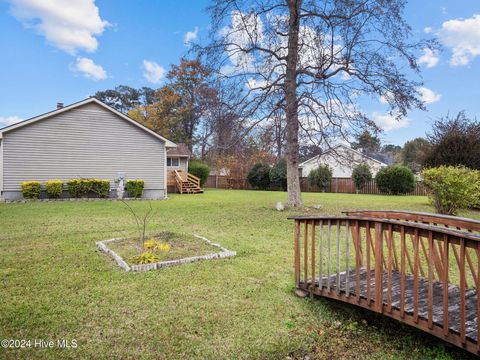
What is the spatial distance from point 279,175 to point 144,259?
70.0ft

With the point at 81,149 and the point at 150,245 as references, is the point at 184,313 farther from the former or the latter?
the point at 81,149

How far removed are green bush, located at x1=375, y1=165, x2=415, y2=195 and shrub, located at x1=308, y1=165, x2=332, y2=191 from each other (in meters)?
3.86

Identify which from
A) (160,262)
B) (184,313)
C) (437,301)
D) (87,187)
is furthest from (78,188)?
(437,301)

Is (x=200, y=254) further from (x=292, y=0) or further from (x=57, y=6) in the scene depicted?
(x=57, y=6)

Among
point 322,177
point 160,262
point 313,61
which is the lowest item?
point 160,262

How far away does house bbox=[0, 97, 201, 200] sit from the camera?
48.8 ft

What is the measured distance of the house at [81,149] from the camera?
14867 millimetres

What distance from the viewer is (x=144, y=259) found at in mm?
4934

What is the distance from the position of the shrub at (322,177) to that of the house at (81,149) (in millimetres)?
12336

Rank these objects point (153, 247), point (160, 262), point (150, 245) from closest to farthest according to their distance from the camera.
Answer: point (160, 262), point (150, 245), point (153, 247)

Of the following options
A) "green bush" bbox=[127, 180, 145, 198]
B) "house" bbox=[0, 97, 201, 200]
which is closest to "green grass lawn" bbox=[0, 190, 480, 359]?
"house" bbox=[0, 97, 201, 200]

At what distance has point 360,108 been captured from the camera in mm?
10875

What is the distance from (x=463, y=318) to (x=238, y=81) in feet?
34.2

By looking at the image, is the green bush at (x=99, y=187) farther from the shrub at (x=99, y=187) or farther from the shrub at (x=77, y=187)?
the shrub at (x=77, y=187)
